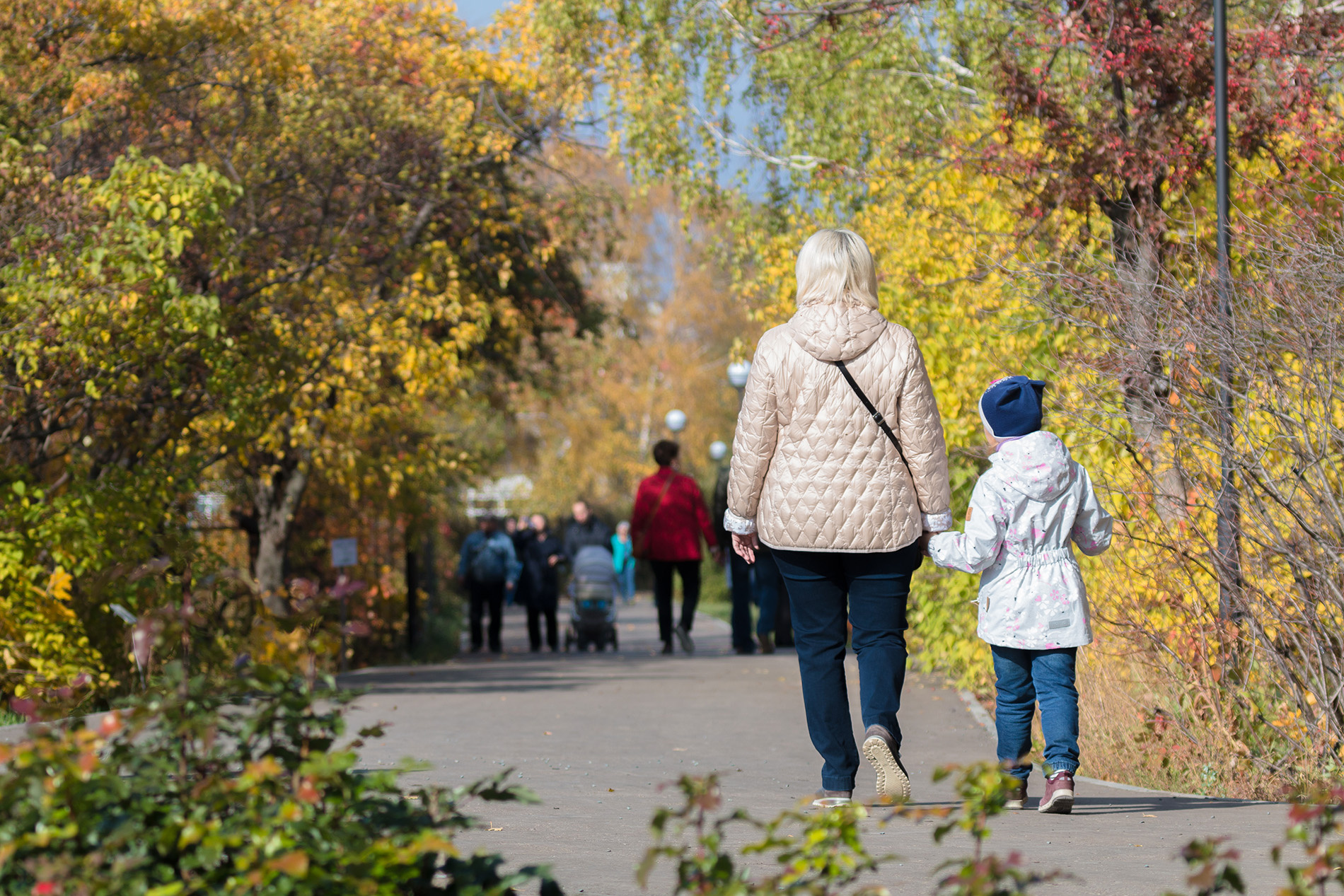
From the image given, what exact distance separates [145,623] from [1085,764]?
5145mm

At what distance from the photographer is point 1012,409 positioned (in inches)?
219

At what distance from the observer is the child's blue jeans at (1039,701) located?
540 centimetres

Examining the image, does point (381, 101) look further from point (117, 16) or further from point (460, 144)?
point (117, 16)

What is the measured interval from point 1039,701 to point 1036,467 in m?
0.79

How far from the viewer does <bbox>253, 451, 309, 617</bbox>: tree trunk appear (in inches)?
639

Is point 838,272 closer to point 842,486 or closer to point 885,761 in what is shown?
point 842,486

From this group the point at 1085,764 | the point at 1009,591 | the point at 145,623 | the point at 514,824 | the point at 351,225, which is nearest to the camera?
the point at 145,623

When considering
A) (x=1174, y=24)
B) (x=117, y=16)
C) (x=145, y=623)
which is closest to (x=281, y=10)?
(x=117, y=16)

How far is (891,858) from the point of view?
2.54 meters

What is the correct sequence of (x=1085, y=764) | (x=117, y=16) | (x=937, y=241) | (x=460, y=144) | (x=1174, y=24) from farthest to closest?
(x=460, y=144)
(x=117, y=16)
(x=937, y=241)
(x=1174, y=24)
(x=1085, y=764)

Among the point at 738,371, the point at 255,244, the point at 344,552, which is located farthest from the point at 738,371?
the point at 255,244

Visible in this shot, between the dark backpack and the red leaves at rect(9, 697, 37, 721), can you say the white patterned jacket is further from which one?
the dark backpack

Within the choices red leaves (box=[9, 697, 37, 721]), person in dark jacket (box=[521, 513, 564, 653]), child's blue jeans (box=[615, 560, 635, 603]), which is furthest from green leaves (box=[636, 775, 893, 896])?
child's blue jeans (box=[615, 560, 635, 603])

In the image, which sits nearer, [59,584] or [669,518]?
[59,584]
